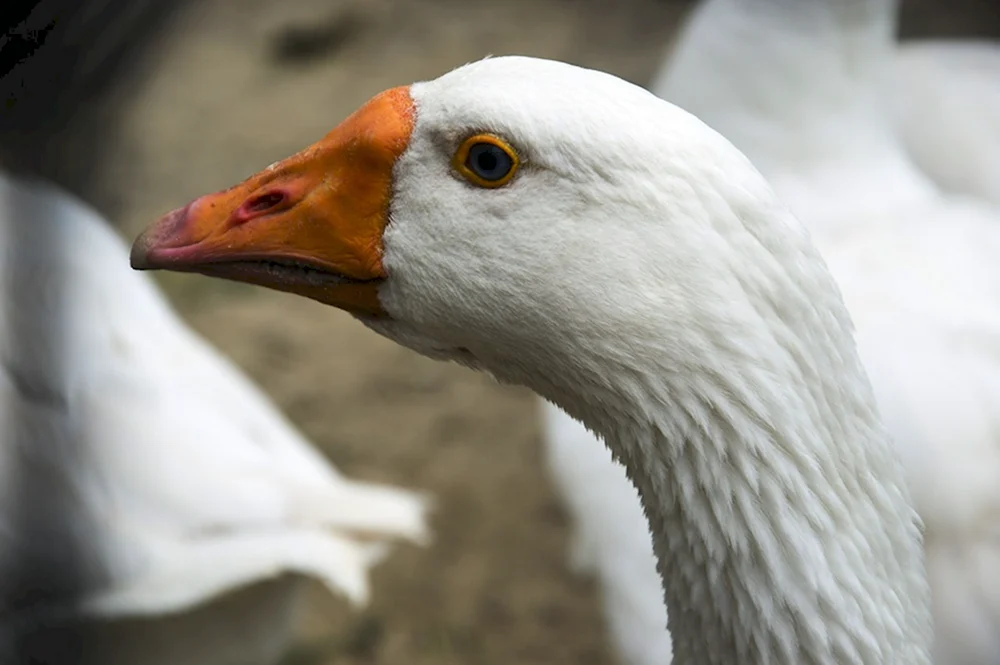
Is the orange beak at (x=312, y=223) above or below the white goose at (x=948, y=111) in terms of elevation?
below

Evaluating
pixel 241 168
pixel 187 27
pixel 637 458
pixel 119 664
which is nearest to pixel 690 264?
pixel 637 458

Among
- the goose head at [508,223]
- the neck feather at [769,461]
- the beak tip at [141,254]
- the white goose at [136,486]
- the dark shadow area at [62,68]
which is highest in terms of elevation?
the dark shadow area at [62,68]

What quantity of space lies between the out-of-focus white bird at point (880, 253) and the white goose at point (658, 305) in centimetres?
82

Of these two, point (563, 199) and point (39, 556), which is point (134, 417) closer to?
point (39, 556)

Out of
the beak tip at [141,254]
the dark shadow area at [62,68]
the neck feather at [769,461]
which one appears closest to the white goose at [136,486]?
the dark shadow area at [62,68]

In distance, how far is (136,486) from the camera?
2510mm

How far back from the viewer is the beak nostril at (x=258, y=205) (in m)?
1.46

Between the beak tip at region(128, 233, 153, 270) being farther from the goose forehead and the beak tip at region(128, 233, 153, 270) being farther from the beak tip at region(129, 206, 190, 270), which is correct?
the goose forehead

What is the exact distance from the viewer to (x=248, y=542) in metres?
2.53

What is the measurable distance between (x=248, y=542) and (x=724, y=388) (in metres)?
1.57

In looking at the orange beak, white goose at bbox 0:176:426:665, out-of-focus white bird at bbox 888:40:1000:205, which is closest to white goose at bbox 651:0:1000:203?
out-of-focus white bird at bbox 888:40:1000:205

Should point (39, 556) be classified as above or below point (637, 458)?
above

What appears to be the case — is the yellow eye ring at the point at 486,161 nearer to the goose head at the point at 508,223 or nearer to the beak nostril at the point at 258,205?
the goose head at the point at 508,223

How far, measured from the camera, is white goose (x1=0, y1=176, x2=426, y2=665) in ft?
7.86
